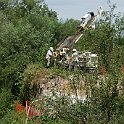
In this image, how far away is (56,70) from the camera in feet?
75.9

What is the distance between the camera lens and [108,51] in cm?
1020

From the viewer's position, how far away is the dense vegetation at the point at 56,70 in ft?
32.4

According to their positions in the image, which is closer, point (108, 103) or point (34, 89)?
point (108, 103)

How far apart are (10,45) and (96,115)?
61.7 feet

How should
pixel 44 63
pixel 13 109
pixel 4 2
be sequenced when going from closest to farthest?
pixel 13 109 → pixel 44 63 → pixel 4 2

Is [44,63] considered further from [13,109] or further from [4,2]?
[4,2]

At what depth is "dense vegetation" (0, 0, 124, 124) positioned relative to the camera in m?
9.88

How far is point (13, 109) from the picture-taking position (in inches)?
939

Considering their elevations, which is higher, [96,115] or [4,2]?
[4,2]

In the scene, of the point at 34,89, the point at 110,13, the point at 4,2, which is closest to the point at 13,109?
the point at 34,89

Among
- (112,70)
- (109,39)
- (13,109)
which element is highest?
(109,39)

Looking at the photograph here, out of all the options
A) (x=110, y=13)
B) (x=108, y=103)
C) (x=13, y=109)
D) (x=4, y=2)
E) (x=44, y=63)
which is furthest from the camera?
(x=4, y=2)

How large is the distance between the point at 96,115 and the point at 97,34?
5.48 feet

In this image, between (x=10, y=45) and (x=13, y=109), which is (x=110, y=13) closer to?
(x=13, y=109)
